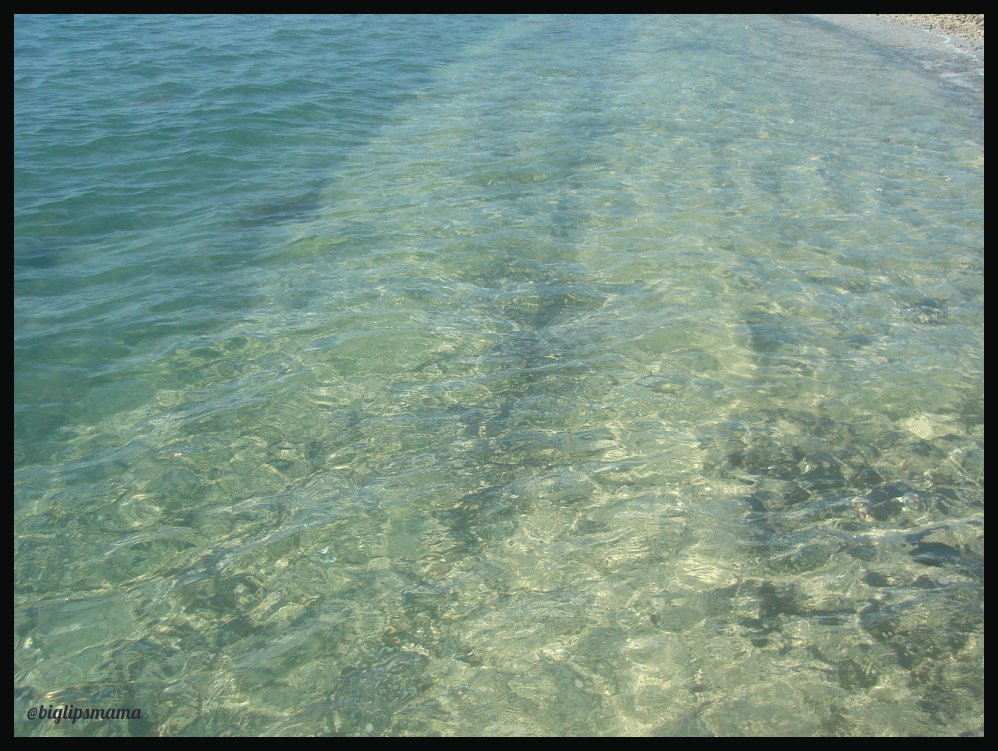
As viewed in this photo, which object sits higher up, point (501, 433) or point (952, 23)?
point (952, 23)

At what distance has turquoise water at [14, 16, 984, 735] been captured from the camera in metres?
3.94

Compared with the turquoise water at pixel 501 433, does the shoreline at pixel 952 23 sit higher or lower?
higher

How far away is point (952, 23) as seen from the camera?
2062 cm

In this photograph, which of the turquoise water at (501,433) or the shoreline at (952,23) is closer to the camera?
the turquoise water at (501,433)

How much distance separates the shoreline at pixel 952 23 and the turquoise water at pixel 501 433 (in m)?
9.92

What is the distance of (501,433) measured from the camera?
561 cm

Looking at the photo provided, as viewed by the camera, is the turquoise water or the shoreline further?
the shoreline

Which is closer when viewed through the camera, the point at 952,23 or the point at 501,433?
the point at 501,433

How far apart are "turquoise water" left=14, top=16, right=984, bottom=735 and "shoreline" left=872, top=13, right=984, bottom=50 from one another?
9.92m

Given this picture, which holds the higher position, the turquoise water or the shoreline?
the shoreline

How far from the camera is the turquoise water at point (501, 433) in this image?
3.94 metres

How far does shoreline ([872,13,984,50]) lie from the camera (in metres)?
19.4

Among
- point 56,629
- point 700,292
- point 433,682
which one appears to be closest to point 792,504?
point 433,682

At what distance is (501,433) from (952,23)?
2198 cm
